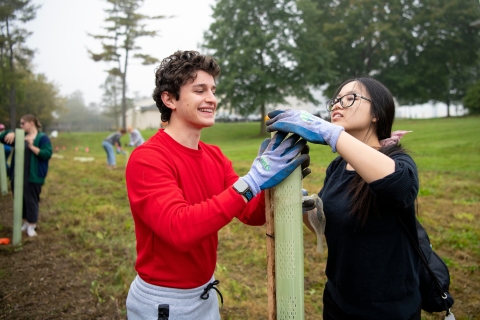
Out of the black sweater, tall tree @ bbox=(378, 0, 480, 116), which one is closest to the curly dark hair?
the black sweater

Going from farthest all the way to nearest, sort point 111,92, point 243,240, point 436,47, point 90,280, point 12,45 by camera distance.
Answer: point 111,92, point 436,47, point 12,45, point 243,240, point 90,280

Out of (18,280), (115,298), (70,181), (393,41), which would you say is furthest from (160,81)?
(393,41)

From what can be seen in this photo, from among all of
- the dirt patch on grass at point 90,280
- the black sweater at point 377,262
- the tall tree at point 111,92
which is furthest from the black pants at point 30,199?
the tall tree at point 111,92

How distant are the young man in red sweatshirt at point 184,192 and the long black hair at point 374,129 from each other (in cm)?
40

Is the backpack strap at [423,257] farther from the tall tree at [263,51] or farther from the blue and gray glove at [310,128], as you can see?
the tall tree at [263,51]

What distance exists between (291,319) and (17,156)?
4.67m

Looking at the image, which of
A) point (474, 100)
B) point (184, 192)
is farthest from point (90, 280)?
point (474, 100)

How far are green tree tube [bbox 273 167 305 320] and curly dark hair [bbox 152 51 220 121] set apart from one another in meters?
0.68

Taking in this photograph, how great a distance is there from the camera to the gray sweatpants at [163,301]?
1781 millimetres

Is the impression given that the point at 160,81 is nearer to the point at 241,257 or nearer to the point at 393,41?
the point at 241,257

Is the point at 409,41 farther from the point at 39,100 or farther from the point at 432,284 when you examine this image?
the point at 432,284

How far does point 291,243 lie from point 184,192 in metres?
0.55

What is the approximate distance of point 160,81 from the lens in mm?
1868

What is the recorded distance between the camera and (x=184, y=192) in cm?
177
